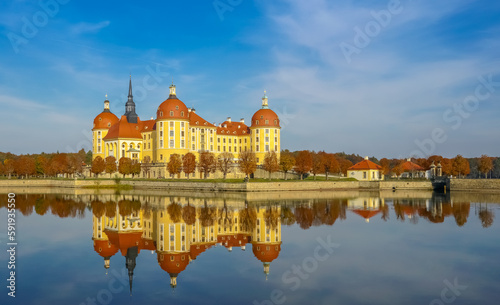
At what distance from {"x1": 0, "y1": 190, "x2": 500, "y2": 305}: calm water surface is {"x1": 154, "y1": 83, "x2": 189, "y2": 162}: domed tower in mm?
42354

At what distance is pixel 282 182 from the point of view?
54062mm

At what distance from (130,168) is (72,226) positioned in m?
45.0

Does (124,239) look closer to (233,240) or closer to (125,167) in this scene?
(233,240)

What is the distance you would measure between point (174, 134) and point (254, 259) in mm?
57000

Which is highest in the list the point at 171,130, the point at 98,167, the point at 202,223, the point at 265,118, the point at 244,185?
the point at 265,118

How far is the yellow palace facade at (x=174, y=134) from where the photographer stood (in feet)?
234

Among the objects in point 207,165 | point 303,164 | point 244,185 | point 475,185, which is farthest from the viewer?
point 303,164

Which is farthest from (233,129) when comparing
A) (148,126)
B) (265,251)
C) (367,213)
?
(265,251)

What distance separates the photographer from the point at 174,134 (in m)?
71.2

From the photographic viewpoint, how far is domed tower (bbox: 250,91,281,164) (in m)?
78.9

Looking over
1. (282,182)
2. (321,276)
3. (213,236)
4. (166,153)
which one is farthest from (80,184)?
(321,276)

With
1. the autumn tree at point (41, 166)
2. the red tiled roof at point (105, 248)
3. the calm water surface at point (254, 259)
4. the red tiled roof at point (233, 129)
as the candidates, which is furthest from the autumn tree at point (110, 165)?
the red tiled roof at point (105, 248)

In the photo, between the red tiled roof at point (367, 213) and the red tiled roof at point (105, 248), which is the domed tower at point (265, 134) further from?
the red tiled roof at point (105, 248)

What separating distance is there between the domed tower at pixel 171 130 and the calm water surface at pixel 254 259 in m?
42.4
